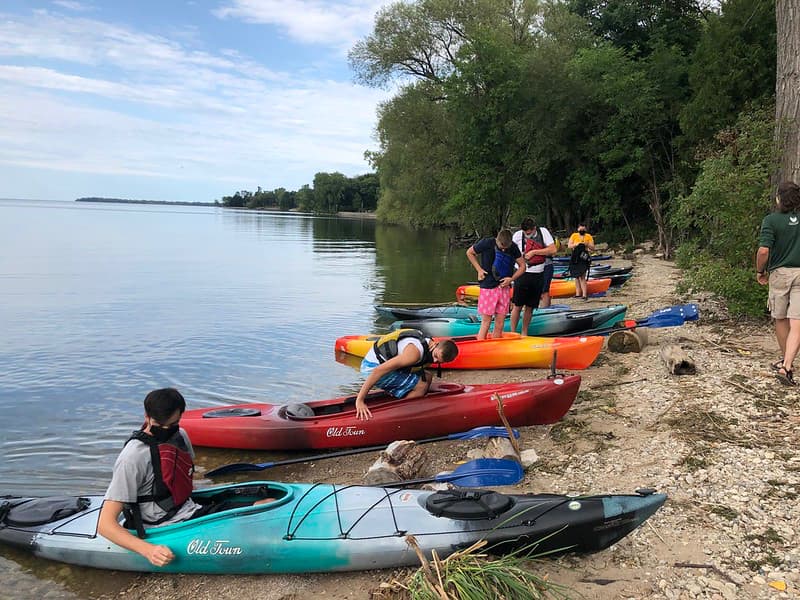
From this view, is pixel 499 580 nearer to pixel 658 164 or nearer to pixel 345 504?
pixel 345 504

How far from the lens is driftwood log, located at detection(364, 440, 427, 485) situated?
16.0 ft

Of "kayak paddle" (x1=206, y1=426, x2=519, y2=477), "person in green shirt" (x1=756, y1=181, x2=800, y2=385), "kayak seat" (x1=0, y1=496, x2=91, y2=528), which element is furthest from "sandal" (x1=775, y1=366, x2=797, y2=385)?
"kayak seat" (x1=0, y1=496, x2=91, y2=528)

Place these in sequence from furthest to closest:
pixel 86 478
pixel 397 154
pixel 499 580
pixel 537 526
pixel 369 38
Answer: pixel 397 154 < pixel 369 38 < pixel 86 478 < pixel 537 526 < pixel 499 580

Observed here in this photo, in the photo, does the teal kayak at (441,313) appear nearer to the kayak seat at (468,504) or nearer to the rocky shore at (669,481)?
the rocky shore at (669,481)

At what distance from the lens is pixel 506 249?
830 cm

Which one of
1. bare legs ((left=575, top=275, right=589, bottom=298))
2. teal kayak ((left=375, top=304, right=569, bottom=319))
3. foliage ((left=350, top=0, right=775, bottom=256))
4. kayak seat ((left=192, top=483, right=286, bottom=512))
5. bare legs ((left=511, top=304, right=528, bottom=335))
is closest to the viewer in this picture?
kayak seat ((left=192, top=483, right=286, bottom=512))

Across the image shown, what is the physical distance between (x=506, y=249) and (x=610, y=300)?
6.83 metres

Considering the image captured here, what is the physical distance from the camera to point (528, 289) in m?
9.20

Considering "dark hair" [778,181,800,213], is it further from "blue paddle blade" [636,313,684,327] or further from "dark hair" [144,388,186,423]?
"dark hair" [144,388,186,423]

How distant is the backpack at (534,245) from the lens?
29.7 ft

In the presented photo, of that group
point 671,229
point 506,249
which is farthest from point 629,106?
point 506,249

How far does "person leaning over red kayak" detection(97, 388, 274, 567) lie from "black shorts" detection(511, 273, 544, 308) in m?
6.40

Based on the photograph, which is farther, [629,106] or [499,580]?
[629,106]

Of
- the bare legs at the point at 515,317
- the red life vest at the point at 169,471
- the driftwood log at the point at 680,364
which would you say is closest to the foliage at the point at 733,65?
the bare legs at the point at 515,317
